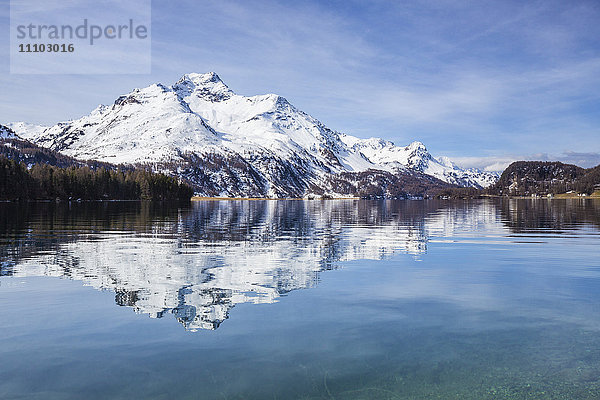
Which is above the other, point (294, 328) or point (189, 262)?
point (189, 262)

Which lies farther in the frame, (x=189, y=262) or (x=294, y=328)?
(x=189, y=262)

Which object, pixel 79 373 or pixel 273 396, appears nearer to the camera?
pixel 273 396

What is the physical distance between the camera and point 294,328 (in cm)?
1677

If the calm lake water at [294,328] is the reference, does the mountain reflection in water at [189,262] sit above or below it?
above

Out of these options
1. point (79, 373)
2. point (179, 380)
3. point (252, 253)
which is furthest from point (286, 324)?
point (252, 253)

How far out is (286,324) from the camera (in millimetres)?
17234

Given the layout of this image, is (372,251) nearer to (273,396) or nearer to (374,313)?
(374,313)

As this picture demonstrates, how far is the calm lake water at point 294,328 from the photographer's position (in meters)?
12.1

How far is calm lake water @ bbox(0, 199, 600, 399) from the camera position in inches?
476

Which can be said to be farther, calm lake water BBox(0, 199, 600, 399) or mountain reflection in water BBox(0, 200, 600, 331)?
mountain reflection in water BBox(0, 200, 600, 331)

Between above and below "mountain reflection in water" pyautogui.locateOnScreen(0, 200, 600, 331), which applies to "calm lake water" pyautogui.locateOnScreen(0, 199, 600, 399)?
below

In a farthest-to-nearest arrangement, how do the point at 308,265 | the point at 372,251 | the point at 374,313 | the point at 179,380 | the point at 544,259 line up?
the point at 372,251 < the point at 544,259 < the point at 308,265 < the point at 374,313 < the point at 179,380

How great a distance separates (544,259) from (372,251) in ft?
46.7

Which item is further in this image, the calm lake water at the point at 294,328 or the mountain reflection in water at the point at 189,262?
the mountain reflection in water at the point at 189,262
